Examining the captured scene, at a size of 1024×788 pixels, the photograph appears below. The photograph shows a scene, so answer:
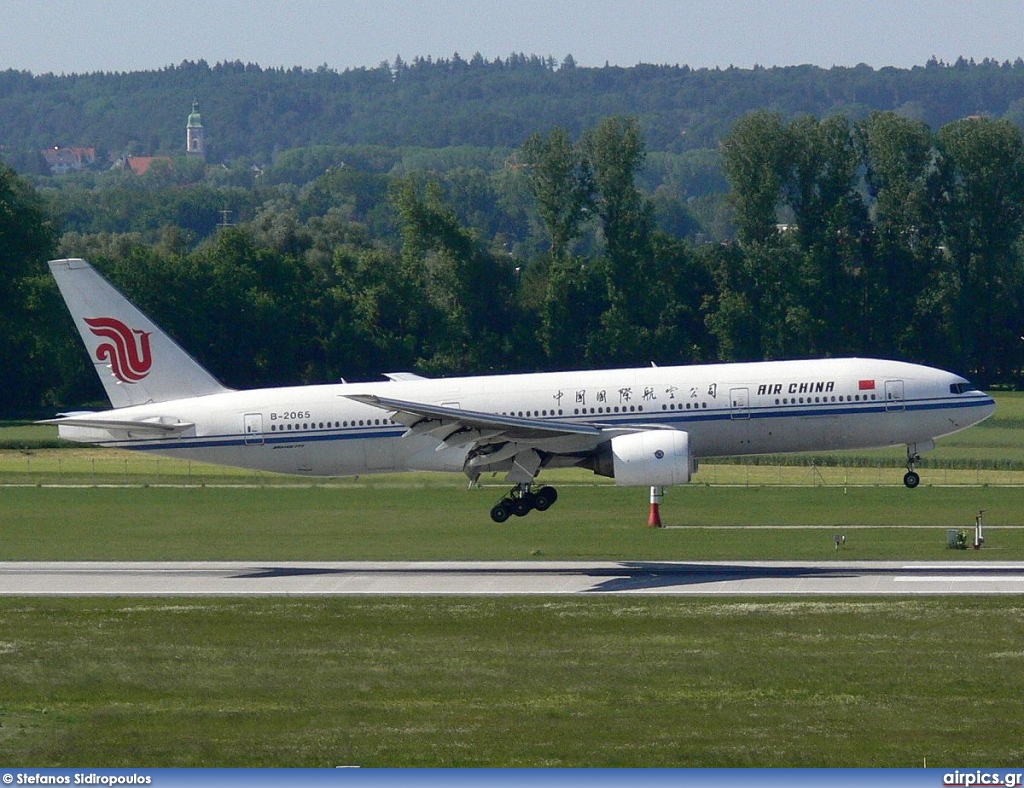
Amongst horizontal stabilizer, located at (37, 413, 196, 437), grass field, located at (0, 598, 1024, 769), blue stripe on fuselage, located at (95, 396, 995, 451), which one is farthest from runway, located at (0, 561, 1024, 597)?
horizontal stabilizer, located at (37, 413, 196, 437)

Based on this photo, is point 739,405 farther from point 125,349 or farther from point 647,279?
point 647,279

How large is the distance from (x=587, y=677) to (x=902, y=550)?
20408 millimetres

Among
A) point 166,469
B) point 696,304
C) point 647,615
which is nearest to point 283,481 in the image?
point 166,469

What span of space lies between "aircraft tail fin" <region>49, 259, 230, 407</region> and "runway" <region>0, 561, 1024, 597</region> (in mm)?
5386

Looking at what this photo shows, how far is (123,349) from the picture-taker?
50.6 meters

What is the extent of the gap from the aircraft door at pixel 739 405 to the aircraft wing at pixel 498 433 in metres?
2.85

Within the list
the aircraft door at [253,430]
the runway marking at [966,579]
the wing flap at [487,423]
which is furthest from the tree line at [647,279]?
the runway marking at [966,579]

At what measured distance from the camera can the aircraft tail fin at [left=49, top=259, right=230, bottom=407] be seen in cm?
5050

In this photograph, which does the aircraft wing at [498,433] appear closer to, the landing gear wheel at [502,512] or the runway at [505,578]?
the landing gear wheel at [502,512]

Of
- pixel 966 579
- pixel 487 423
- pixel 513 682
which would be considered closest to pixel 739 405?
pixel 487 423

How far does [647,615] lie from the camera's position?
3819cm

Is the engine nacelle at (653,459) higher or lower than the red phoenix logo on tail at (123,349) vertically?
lower

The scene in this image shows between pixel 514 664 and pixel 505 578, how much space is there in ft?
39.3

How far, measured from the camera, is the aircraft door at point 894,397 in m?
48.4
